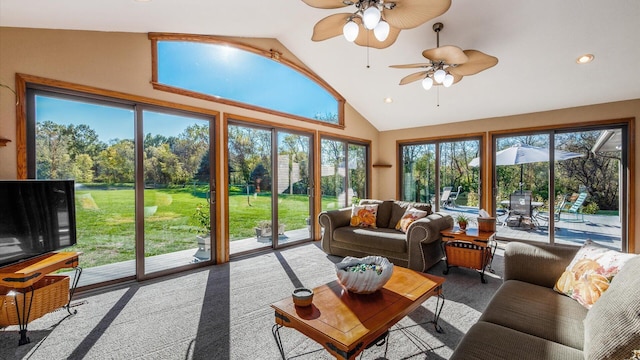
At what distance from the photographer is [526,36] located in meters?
3.40

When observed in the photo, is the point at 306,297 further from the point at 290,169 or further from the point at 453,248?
the point at 290,169

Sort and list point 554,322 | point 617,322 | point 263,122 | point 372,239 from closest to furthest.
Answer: point 617,322 → point 554,322 → point 372,239 → point 263,122

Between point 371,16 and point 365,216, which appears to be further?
point 365,216

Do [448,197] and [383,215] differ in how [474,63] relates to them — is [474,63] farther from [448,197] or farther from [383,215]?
[448,197]

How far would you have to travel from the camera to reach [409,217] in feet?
13.5

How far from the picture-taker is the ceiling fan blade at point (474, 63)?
2807 millimetres

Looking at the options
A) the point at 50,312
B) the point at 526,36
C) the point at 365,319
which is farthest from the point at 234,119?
the point at 526,36

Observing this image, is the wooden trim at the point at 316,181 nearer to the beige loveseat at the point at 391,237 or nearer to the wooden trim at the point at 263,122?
the wooden trim at the point at 263,122

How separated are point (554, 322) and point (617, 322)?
1.68 feet

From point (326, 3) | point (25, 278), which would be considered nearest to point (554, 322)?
point (326, 3)

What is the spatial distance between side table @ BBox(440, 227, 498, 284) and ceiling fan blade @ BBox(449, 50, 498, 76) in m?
1.92

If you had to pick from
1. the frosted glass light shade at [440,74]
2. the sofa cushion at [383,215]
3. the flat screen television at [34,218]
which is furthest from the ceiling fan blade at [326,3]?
the sofa cushion at [383,215]

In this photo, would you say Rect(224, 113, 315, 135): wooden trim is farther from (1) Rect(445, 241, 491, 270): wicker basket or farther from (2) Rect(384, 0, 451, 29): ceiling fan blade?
(1) Rect(445, 241, 491, 270): wicker basket

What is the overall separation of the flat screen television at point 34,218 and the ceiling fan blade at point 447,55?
3.69m
